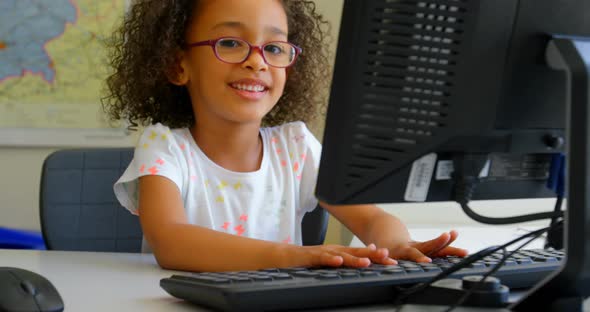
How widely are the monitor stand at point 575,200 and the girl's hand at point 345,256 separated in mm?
235

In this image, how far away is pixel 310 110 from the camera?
178cm

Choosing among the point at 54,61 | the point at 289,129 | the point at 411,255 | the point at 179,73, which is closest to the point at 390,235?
the point at 411,255

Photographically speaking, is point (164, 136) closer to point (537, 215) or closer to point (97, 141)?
point (537, 215)

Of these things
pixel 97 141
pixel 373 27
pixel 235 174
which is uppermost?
pixel 373 27

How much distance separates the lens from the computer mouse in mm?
709

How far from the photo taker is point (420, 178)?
0.71 m

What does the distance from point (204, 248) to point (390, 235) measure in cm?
Answer: 32

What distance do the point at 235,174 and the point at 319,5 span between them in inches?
55.7

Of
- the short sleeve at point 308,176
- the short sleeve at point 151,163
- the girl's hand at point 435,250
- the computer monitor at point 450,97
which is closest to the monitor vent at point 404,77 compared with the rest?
the computer monitor at point 450,97

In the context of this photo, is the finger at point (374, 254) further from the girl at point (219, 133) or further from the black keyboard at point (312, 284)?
the girl at point (219, 133)

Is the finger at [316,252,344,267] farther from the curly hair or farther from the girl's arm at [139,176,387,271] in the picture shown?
the curly hair

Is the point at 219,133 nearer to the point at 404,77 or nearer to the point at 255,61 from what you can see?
the point at 255,61

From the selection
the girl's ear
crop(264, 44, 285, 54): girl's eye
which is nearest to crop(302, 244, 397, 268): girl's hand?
crop(264, 44, 285, 54): girl's eye

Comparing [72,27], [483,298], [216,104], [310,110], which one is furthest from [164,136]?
[72,27]
